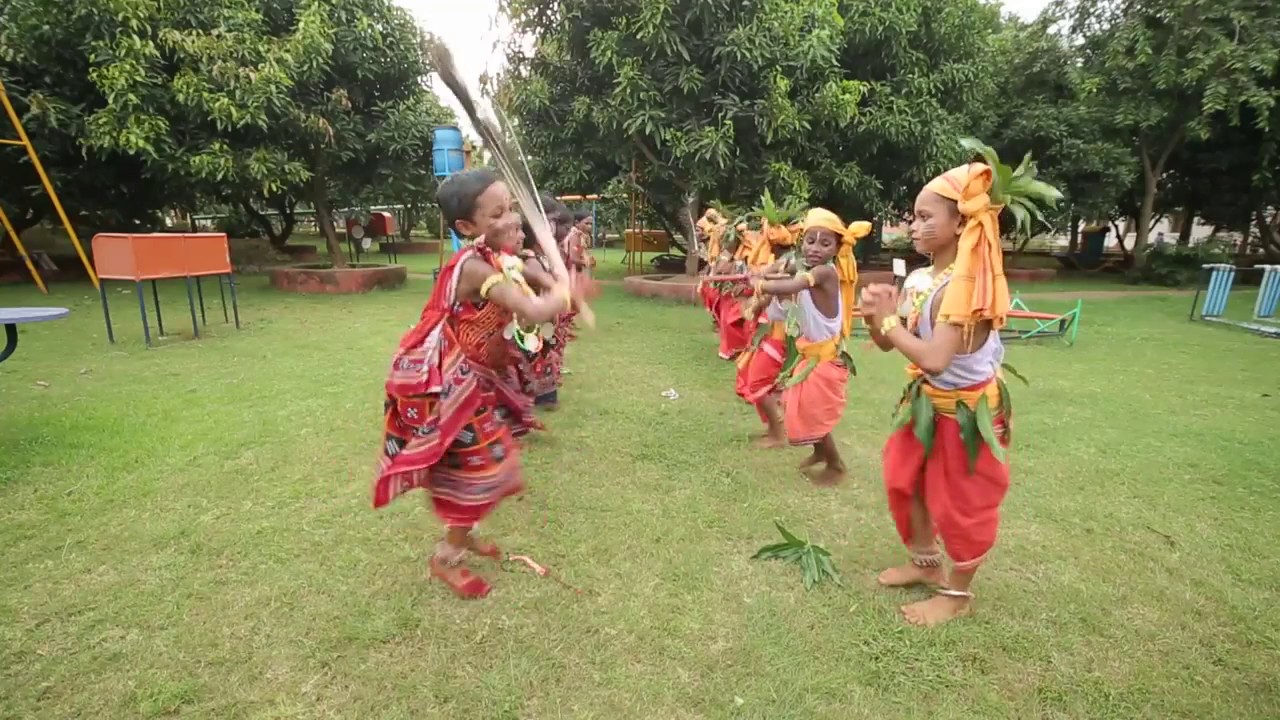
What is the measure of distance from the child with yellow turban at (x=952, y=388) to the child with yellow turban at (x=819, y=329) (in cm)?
114

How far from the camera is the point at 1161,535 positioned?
355cm

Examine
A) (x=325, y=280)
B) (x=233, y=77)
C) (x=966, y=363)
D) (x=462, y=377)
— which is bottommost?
(x=325, y=280)

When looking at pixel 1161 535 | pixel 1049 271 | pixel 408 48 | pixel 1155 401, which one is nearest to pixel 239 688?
pixel 1161 535

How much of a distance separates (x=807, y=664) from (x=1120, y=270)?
19968mm

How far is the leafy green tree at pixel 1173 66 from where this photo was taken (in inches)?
494

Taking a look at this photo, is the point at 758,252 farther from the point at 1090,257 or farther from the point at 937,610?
the point at 1090,257

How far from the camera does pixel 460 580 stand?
293 centimetres

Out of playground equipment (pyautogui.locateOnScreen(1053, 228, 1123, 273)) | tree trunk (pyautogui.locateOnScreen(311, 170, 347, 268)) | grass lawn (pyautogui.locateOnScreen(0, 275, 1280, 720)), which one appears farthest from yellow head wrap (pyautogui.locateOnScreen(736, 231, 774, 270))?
playground equipment (pyautogui.locateOnScreen(1053, 228, 1123, 273))

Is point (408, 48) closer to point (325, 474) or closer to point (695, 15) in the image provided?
point (695, 15)

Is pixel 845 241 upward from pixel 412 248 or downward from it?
upward

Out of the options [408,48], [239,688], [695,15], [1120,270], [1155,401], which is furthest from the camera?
[1120,270]

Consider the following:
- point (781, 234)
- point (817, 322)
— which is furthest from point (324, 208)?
point (817, 322)

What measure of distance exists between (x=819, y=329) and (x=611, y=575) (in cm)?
187

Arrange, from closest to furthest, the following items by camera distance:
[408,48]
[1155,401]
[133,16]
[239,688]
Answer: [239,688], [1155,401], [133,16], [408,48]
